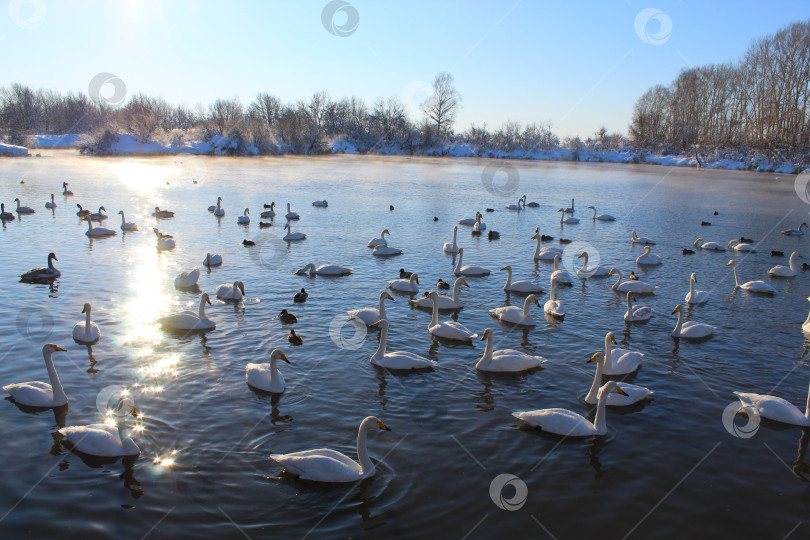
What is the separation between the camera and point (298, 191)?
134ft

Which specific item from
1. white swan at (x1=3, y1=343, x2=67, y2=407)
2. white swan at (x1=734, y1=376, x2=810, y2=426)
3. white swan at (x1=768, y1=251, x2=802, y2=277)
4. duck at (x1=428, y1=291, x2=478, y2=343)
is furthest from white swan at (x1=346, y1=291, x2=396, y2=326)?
white swan at (x1=768, y1=251, x2=802, y2=277)

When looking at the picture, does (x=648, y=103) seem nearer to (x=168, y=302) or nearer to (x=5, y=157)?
(x=5, y=157)

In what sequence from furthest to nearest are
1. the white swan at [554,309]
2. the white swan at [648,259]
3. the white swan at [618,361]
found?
the white swan at [648,259] < the white swan at [554,309] < the white swan at [618,361]

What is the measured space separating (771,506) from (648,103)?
115 meters

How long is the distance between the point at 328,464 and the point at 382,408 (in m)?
2.16

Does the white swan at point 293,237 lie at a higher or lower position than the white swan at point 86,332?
higher

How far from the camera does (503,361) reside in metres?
10.4

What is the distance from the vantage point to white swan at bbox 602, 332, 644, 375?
33.8 feet

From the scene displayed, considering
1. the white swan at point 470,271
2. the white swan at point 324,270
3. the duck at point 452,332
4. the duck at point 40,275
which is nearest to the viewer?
the duck at point 452,332

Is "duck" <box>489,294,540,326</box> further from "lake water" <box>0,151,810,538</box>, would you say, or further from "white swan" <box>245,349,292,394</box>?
"white swan" <box>245,349,292,394</box>

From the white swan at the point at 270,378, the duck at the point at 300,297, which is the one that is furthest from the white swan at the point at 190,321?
the white swan at the point at 270,378

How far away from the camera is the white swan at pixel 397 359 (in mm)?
10414

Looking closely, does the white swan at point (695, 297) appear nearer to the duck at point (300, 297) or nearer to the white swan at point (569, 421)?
the white swan at point (569, 421)

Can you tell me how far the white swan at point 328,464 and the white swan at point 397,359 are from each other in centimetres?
314
